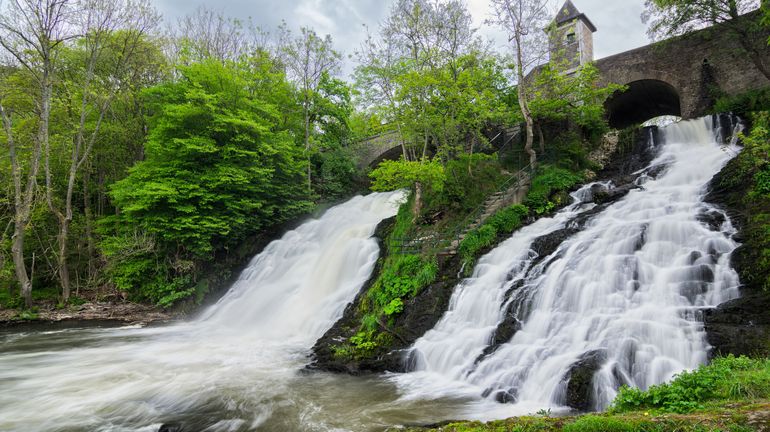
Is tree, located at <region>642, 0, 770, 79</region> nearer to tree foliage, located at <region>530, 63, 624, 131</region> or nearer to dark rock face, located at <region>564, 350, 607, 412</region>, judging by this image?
tree foliage, located at <region>530, 63, 624, 131</region>

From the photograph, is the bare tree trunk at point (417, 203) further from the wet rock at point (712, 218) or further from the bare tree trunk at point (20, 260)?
the bare tree trunk at point (20, 260)

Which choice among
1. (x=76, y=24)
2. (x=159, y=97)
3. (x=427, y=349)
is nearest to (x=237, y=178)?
(x=159, y=97)

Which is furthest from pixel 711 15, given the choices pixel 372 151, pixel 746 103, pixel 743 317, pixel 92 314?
pixel 92 314

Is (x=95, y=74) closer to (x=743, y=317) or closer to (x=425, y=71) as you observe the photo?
(x=425, y=71)

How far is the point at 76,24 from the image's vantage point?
16.3m

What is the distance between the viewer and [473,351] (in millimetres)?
7879

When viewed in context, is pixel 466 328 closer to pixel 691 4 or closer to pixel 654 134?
pixel 654 134

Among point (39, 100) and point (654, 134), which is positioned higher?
point (39, 100)

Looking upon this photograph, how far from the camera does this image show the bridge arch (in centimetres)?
2097

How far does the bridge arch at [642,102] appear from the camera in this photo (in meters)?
21.0

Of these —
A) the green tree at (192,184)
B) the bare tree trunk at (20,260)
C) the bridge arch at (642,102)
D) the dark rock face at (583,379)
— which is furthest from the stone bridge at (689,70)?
the bare tree trunk at (20,260)

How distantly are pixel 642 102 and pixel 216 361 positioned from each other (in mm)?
25768

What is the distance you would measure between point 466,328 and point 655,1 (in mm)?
14134

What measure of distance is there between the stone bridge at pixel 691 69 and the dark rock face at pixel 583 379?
1590 cm
